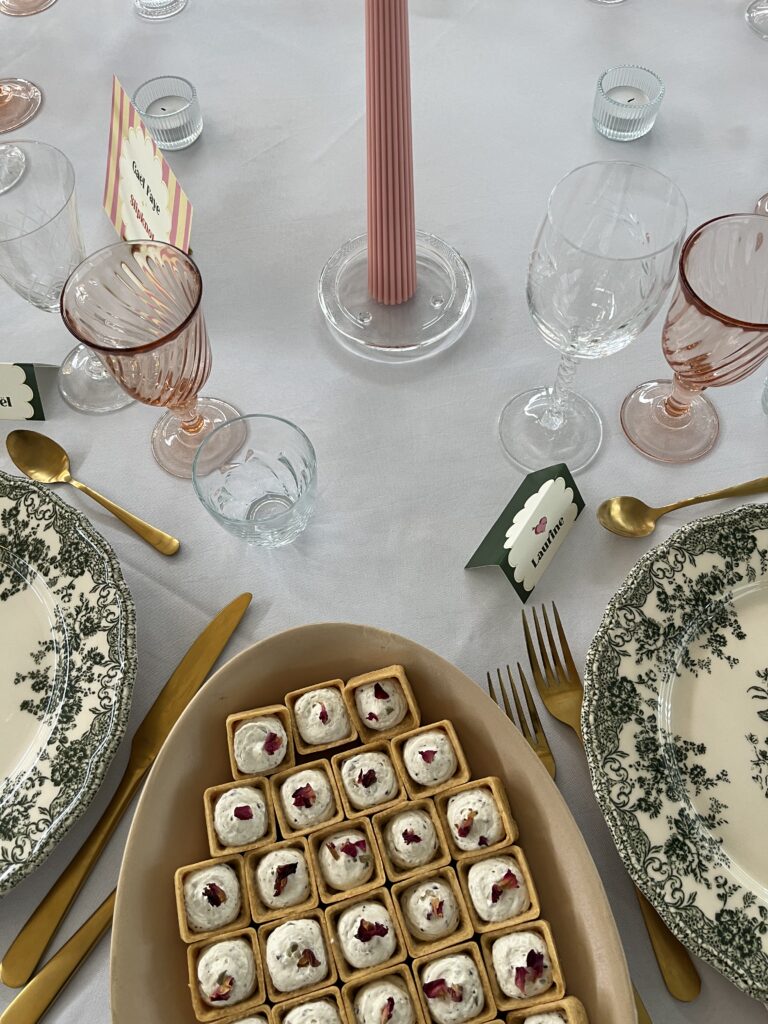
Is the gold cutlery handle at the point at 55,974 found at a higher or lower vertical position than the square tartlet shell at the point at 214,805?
lower

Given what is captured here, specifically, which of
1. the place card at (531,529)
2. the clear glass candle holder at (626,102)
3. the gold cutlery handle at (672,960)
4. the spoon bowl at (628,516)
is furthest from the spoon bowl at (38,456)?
the clear glass candle holder at (626,102)

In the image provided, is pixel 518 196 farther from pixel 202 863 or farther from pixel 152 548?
pixel 202 863

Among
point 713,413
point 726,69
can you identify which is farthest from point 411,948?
point 726,69

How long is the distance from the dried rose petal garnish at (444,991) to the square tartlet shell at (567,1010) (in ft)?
0.14

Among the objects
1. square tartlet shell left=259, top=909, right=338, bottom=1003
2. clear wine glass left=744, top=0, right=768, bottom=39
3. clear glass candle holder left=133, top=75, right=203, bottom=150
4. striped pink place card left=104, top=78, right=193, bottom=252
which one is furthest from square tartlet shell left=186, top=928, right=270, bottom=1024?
clear wine glass left=744, top=0, right=768, bottom=39

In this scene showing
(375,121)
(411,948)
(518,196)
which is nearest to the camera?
(411,948)

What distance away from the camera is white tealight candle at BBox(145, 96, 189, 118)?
3.60 feet

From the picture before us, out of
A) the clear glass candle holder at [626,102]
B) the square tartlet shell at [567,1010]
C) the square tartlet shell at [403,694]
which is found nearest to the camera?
the square tartlet shell at [567,1010]

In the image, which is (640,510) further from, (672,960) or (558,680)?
(672,960)

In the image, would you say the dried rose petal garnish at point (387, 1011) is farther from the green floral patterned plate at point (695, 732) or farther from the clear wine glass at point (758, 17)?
the clear wine glass at point (758, 17)

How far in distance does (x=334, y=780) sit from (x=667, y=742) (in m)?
0.26

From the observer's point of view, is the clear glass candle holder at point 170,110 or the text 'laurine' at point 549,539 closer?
the text 'laurine' at point 549,539

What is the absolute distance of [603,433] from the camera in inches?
34.7

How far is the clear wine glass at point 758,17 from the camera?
116 centimetres
